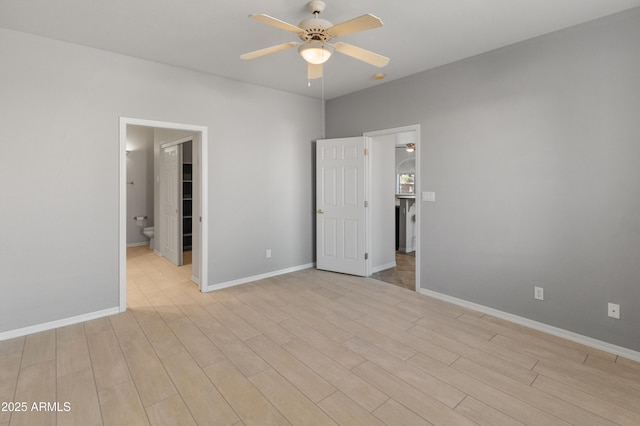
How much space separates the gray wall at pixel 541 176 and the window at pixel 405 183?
4.46 m

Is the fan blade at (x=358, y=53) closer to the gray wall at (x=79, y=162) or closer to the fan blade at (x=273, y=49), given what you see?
the fan blade at (x=273, y=49)

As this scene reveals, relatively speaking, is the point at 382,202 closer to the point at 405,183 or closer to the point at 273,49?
the point at 273,49

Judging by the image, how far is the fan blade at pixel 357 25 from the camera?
6.31 feet

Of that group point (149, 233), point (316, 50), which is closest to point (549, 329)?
point (316, 50)

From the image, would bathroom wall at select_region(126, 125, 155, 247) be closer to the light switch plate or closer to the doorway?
the doorway

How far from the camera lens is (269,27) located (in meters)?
2.74

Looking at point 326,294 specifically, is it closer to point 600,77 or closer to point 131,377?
point 131,377

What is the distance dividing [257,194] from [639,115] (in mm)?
3952

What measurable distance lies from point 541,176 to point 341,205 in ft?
8.30

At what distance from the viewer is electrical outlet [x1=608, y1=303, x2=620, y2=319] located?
8.43 feet

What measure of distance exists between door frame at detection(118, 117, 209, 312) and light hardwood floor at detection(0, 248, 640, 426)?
46 cm

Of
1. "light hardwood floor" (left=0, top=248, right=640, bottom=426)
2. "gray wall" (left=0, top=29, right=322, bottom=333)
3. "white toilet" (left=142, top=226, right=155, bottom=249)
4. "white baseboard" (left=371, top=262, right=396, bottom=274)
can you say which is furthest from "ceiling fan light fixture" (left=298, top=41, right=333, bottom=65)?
"white toilet" (left=142, top=226, right=155, bottom=249)

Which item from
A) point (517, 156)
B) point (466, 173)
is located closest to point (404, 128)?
point (466, 173)

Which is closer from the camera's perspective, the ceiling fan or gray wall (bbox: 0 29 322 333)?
the ceiling fan
